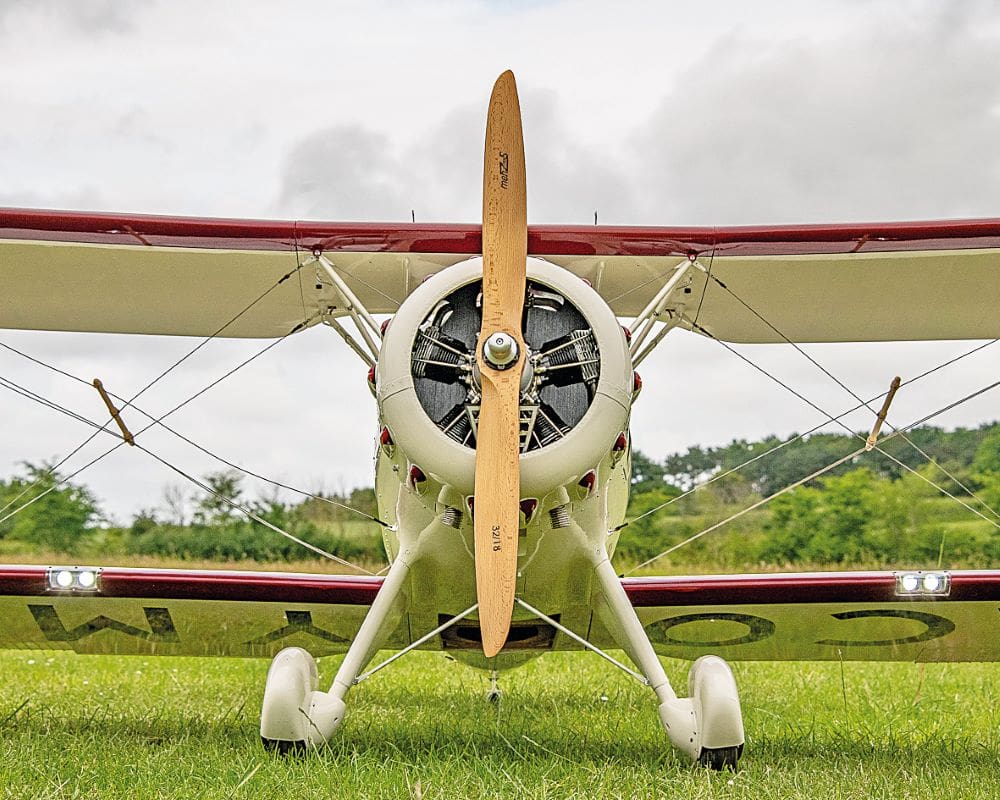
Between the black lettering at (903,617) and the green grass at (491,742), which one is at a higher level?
the black lettering at (903,617)

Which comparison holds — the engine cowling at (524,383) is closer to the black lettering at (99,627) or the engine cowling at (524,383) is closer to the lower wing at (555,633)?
the lower wing at (555,633)

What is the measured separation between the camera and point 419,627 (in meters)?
5.57

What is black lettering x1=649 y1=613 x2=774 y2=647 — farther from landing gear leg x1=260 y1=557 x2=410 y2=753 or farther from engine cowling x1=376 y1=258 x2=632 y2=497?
engine cowling x1=376 y1=258 x2=632 y2=497

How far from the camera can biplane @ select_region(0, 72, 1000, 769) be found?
4.52 meters

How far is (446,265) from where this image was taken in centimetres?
598

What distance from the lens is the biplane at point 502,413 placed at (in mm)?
4516

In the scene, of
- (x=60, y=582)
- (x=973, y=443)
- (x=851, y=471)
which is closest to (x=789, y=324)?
(x=60, y=582)

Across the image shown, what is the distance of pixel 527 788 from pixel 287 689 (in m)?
1.15

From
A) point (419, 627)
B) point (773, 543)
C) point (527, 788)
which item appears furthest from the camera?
point (773, 543)

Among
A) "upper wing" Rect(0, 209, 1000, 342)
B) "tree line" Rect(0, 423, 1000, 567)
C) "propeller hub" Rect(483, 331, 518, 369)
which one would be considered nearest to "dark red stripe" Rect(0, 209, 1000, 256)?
"upper wing" Rect(0, 209, 1000, 342)

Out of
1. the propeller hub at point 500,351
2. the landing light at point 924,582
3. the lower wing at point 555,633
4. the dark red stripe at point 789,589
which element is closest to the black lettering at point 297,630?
the lower wing at point 555,633

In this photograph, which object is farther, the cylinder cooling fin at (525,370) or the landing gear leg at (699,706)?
the landing gear leg at (699,706)

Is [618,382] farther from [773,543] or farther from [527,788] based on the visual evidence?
[773,543]

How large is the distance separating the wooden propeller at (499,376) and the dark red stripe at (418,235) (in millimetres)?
868
